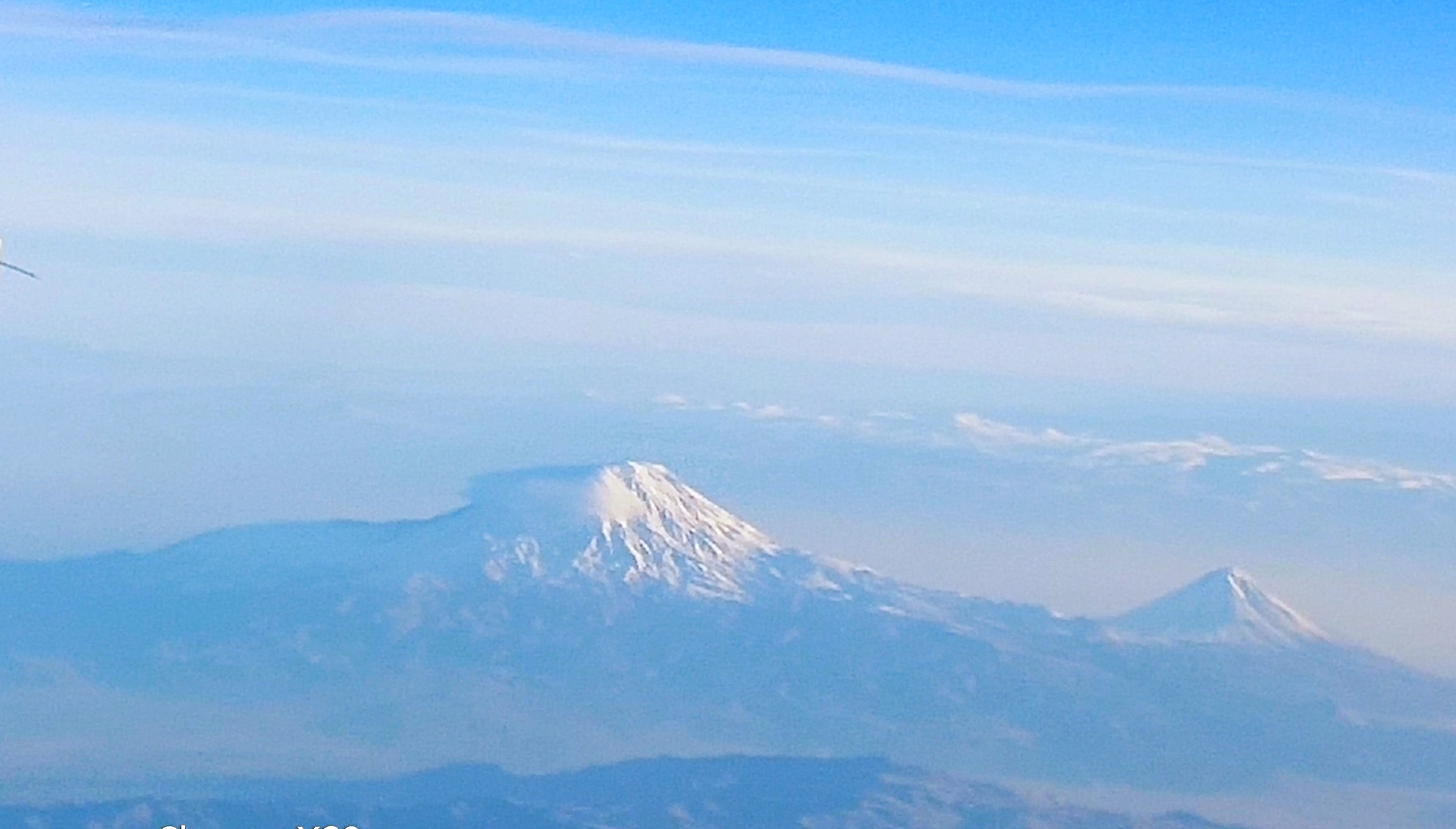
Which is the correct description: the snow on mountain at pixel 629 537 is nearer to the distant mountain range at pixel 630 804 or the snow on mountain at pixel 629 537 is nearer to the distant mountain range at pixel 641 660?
the distant mountain range at pixel 641 660

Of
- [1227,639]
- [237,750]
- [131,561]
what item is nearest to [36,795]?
[237,750]

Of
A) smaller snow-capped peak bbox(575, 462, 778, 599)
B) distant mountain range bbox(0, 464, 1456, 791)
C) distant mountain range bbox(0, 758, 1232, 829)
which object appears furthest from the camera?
smaller snow-capped peak bbox(575, 462, 778, 599)

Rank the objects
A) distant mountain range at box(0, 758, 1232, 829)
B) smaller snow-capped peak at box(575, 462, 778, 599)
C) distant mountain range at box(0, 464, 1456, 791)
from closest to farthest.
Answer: distant mountain range at box(0, 758, 1232, 829) < distant mountain range at box(0, 464, 1456, 791) < smaller snow-capped peak at box(575, 462, 778, 599)

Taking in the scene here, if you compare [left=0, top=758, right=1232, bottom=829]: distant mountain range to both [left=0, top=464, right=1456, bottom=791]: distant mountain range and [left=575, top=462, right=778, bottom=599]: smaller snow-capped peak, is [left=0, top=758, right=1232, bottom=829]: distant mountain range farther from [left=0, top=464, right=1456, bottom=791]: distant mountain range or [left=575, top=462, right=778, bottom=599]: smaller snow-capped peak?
[left=575, top=462, right=778, bottom=599]: smaller snow-capped peak

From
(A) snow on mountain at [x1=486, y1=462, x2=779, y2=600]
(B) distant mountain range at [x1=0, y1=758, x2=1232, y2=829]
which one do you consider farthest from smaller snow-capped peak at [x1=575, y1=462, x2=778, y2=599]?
(B) distant mountain range at [x1=0, y1=758, x2=1232, y2=829]

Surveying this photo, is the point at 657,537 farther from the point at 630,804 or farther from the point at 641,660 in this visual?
the point at 630,804
